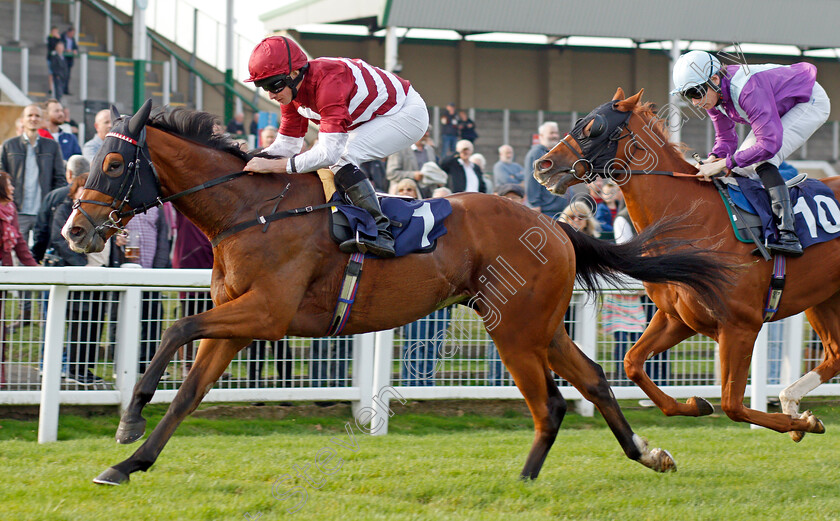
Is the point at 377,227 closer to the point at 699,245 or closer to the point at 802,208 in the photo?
the point at 699,245

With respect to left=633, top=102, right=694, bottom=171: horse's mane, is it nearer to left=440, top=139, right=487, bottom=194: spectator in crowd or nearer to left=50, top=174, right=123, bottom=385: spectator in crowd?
left=50, top=174, right=123, bottom=385: spectator in crowd

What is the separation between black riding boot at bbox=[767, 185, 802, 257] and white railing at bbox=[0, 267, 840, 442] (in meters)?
0.97

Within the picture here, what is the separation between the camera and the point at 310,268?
4.03 metres

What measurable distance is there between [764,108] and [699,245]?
27.7 inches

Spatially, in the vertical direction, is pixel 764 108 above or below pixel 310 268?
above

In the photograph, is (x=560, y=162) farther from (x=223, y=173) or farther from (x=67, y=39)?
(x=67, y=39)

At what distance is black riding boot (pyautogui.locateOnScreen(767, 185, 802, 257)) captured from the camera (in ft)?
15.2

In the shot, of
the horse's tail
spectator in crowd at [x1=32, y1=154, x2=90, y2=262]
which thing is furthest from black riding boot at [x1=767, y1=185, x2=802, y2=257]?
spectator in crowd at [x1=32, y1=154, x2=90, y2=262]

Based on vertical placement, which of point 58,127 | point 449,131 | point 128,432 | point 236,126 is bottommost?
point 128,432

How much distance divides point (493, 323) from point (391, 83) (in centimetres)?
116

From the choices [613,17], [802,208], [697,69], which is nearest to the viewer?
[697,69]

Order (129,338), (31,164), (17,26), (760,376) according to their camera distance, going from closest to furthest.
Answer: (129,338), (760,376), (31,164), (17,26)

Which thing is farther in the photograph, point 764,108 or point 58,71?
point 58,71

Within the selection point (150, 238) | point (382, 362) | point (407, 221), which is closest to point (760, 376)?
point (382, 362)
